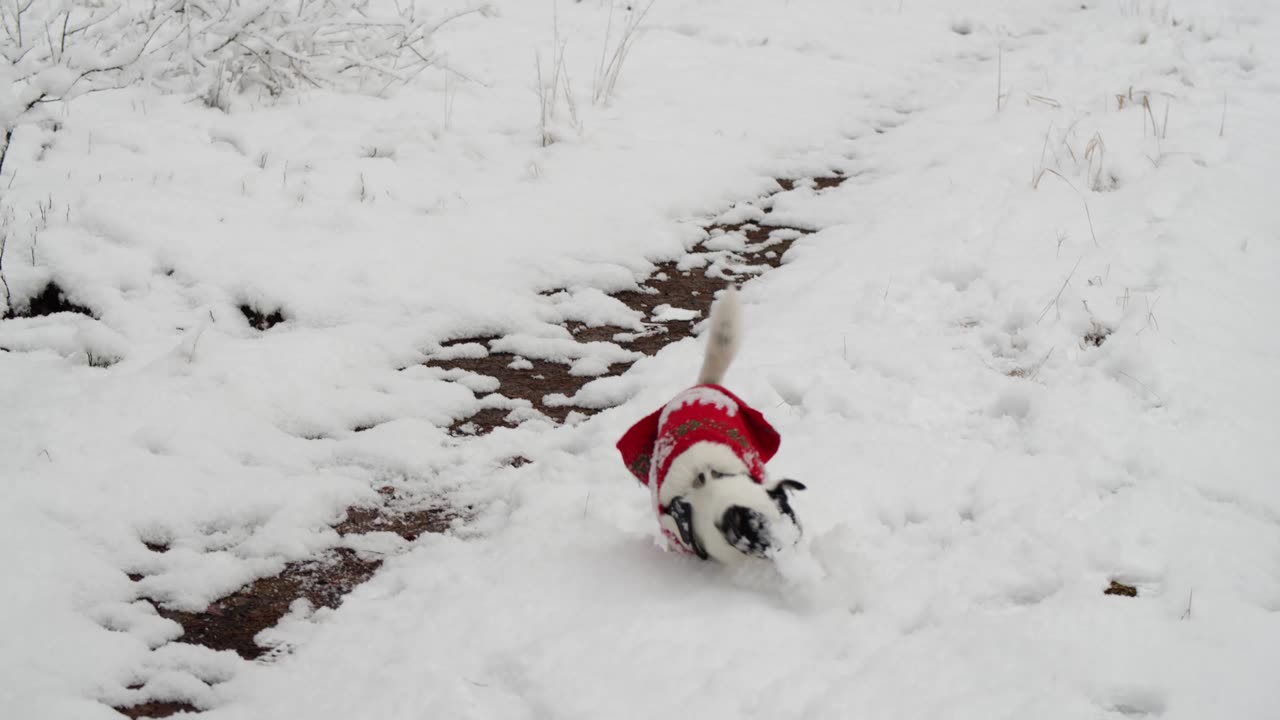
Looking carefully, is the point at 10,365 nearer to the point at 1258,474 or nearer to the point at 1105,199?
the point at 1258,474

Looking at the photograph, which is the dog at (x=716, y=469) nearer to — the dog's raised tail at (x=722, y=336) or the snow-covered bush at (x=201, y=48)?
the dog's raised tail at (x=722, y=336)

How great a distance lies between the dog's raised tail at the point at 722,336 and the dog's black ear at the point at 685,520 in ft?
1.86

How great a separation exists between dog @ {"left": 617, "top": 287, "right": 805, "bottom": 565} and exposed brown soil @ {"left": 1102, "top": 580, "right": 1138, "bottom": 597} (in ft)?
2.84

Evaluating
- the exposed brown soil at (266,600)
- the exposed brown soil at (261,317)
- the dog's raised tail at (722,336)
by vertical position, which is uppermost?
the dog's raised tail at (722,336)

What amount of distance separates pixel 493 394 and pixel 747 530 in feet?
5.61

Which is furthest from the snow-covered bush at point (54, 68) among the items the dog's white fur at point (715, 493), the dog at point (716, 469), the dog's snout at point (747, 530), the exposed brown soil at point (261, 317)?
the dog's snout at point (747, 530)

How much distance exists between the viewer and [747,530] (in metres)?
2.30

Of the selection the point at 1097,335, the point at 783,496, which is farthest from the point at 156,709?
the point at 1097,335

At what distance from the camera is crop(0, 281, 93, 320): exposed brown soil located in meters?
3.64

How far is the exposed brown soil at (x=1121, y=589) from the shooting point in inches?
94.5

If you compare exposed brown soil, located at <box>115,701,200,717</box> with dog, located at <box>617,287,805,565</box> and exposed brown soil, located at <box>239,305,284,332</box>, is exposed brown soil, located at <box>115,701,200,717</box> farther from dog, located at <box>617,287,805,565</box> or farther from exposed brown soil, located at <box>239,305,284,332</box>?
exposed brown soil, located at <box>239,305,284,332</box>

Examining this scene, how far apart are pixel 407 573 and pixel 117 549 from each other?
832 millimetres

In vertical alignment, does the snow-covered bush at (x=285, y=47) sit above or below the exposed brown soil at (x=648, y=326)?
above

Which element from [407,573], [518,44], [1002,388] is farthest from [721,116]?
[407,573]
